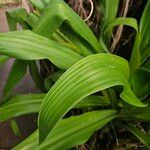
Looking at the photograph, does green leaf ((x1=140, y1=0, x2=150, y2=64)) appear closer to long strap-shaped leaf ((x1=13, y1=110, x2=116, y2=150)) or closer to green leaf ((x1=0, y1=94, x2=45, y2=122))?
long strap-shaped leaf ((x1=13, y1=110, x2=116, y2=150))

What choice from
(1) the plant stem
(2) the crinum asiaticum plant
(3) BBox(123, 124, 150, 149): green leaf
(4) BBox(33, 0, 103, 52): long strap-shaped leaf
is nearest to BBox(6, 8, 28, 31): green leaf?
(2) the crinum asiaticum plant

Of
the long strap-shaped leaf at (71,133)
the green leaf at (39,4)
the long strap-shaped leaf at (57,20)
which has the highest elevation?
the long strap-shaped leaf at (57,20)

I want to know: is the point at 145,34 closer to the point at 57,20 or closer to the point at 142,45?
the point at 142,45

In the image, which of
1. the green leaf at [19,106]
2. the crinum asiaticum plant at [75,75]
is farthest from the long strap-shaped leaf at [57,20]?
the green leaf at [19,106]

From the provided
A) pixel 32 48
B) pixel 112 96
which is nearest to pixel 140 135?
pixel 112 96

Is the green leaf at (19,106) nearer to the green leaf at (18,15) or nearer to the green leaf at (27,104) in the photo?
the green leaf at (27,104)

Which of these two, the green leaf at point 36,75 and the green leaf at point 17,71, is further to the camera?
the green leaf at point 36,75

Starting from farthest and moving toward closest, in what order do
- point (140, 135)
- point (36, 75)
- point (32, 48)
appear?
point (36, 75)
point (140, 135)
point (32, 48)
